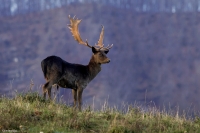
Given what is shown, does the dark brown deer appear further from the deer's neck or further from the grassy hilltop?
the grassy hilltop

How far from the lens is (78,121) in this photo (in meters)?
9.48

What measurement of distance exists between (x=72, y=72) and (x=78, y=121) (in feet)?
14.9

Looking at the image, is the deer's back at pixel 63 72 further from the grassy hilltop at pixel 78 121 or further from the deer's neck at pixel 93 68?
the grassy hilltop at pixel 78 121

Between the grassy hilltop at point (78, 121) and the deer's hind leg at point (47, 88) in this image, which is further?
the deer's hind leg at point (47, 88)

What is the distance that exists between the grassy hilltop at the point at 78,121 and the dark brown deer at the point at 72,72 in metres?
1.90

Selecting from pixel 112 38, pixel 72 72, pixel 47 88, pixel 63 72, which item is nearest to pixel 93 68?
pixel 72 72

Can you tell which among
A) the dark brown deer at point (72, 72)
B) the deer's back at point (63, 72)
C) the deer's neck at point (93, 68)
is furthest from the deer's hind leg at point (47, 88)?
the deer's neck at point (93, 68)

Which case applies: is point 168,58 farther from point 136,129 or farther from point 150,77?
point 136,129

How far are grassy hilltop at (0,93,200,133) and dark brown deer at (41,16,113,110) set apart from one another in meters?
1.90

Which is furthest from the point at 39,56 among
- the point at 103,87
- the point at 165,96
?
the point at 165,96

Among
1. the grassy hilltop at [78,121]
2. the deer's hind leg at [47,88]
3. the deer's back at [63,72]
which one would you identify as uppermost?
the deer's back at [63,72]

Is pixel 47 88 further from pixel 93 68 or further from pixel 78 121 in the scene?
pixel 78 121

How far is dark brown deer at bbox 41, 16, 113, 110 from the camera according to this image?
1347 cm

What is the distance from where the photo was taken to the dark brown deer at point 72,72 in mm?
13469
